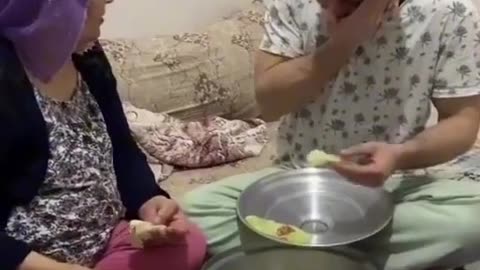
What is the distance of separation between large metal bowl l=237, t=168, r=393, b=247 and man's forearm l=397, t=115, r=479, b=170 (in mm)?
68

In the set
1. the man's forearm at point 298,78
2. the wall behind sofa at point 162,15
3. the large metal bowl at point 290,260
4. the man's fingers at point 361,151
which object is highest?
the man's forearm at point 298,78

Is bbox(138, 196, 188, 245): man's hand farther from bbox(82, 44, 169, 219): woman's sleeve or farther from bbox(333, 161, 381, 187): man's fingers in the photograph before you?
bbox(333, 161, 381, 187): man's fingers

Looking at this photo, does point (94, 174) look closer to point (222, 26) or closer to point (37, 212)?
point (37, 212)

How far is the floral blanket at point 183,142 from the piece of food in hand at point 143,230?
55 cm

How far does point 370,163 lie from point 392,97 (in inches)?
6.2

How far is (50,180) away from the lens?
130cm

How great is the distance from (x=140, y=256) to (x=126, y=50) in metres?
0.80

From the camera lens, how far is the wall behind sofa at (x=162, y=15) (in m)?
2.21

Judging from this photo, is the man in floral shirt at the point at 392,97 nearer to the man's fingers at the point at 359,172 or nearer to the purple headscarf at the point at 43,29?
the man's fingers at the point at 359,172

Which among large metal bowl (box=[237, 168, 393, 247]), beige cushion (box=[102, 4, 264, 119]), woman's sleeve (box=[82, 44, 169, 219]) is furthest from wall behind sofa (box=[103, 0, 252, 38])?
large metal bowl (box=[237, 168, 393, 247])

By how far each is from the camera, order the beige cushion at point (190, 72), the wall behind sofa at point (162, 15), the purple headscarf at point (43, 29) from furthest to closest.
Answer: the wall behind sofa at point (162, 15)
the beige cushion at point (190, 72)
the purple headscarf at point (43, 29)

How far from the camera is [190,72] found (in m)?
2.10

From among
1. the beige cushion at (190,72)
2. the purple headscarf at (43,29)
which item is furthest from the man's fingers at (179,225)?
the beige cushion at (190,72)

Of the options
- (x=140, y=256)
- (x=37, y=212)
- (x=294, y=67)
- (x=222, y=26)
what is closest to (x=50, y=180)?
(x=37, y=212)
